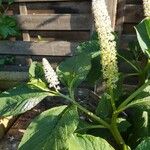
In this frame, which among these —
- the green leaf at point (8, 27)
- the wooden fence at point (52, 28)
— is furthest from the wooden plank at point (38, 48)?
the green leaf at point (8, 27)

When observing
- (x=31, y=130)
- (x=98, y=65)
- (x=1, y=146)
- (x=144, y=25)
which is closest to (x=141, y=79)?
(x=98, y=65)

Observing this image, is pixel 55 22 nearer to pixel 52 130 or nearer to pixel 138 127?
pixel 138 127

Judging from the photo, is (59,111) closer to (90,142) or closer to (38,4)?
(90,142)

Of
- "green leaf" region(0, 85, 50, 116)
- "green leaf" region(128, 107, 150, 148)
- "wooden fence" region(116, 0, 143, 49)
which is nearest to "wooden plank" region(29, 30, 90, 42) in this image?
"wooden fence" region(116, 0, 143, 49)

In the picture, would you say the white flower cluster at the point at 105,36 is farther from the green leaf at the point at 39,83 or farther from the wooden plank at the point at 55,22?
the wooden plank at the point at 55,22

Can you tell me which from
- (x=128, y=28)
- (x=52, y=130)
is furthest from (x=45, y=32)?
(x=52, y=130)

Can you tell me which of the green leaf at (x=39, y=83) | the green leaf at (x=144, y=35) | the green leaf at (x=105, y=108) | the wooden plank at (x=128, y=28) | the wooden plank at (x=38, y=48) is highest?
the green leaf at (x=144, y=35)
